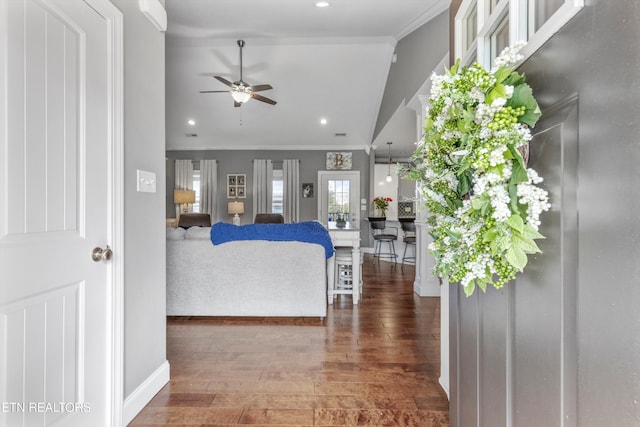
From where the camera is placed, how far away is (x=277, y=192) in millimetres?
8578

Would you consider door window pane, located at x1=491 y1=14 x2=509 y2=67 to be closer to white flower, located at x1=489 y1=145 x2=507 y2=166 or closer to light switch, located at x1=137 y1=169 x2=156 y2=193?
white flower, located at x1=489 y1=145 x2=507 y2=166

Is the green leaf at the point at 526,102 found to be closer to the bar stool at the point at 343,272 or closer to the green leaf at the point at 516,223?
the green leaf at the point at 516,223

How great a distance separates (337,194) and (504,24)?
24.5 feet

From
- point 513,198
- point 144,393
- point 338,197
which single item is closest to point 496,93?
point 513,198

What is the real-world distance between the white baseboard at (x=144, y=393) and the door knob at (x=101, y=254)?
0.79 m

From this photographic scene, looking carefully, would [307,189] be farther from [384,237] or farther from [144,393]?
[144,393]

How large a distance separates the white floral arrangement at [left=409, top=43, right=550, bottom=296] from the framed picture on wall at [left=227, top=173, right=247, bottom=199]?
7.96m

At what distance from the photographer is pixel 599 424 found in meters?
0.64

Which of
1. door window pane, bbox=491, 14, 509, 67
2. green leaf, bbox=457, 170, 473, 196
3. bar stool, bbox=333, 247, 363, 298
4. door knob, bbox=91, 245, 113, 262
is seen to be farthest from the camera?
bar stool, bbox=333, 247, 363, 298

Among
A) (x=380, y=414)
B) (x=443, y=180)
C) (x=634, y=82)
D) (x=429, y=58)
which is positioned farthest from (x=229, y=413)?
(x=429, y=58)

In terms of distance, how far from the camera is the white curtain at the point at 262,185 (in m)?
A: 8.48

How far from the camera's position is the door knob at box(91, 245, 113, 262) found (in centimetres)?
150

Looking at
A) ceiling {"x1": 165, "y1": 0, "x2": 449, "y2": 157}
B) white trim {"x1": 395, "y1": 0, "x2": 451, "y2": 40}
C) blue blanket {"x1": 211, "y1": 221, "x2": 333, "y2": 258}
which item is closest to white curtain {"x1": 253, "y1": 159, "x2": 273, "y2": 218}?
ceiling {"x1": 165, "y1": 0, "x2": 449, "y2": 157}

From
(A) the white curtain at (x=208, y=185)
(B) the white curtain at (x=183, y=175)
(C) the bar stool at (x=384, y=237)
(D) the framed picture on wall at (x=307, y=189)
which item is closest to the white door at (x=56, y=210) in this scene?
(C) the bar stool at (x=384, y=237)
